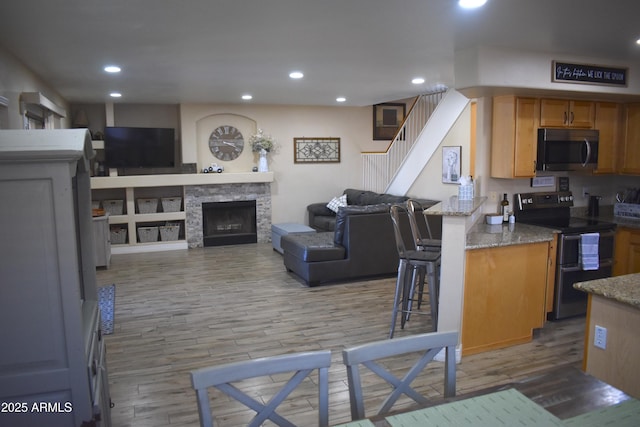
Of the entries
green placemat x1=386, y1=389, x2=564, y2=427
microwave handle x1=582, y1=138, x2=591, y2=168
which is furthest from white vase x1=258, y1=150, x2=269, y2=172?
green placemat x1=386, y1=389, x2=564, y2=427

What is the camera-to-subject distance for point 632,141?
4637mm

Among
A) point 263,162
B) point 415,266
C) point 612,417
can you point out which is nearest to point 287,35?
point 415,266

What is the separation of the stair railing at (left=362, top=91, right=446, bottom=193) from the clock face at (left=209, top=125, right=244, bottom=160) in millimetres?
2399

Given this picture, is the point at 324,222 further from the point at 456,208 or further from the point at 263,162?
the point at 456,208

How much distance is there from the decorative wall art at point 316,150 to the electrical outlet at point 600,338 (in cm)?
691

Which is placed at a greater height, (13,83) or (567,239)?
(13,83)

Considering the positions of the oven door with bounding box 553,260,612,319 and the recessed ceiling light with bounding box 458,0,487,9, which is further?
the oven door with bounding box 553,260,612,319

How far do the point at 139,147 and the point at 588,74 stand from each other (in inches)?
256

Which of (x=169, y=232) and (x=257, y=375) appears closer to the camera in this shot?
(x=257, y=375)

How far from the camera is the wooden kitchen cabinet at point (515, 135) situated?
4066 millimetres

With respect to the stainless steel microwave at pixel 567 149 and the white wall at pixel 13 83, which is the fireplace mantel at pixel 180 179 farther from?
the stainless steel microwave at pixel 567 149

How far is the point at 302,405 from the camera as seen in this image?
2936 millimetres

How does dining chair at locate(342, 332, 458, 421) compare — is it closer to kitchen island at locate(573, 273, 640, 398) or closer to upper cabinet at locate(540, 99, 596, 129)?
kitchen island at locate(573, 273, 640, 398)

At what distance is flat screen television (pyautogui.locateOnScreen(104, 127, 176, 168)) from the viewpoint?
300 inches
